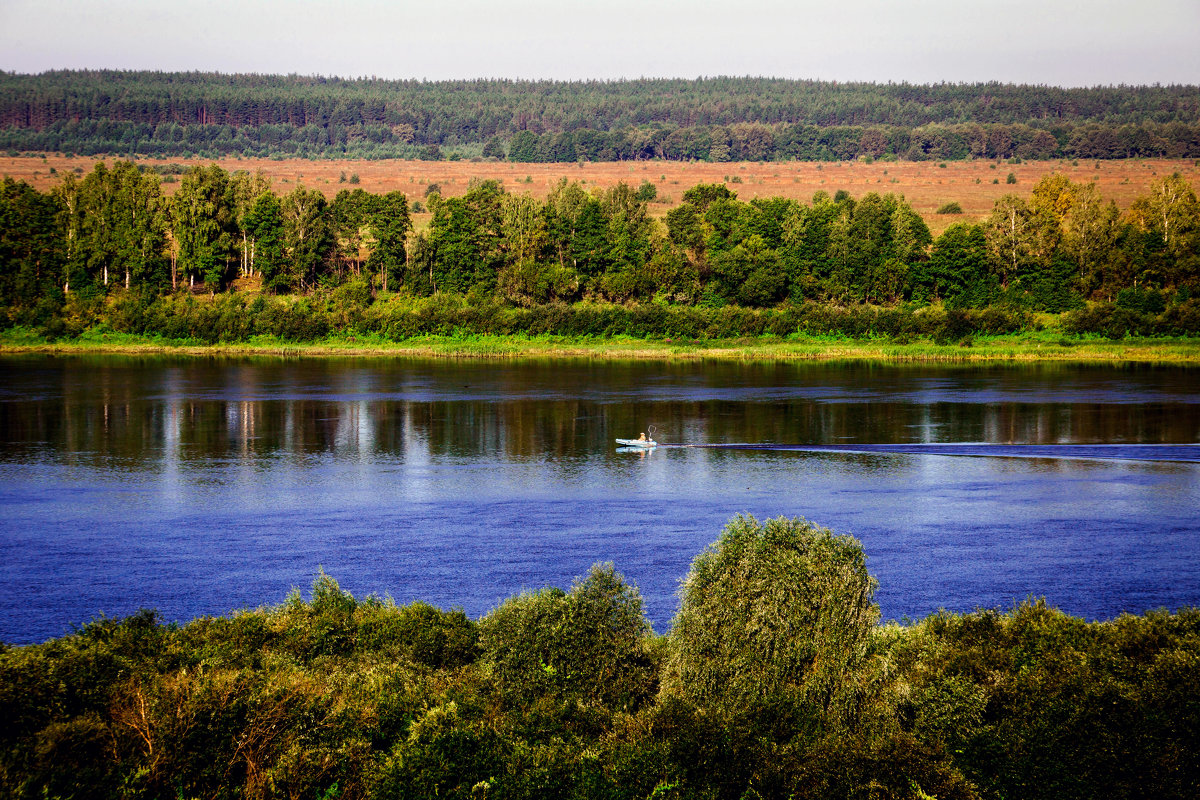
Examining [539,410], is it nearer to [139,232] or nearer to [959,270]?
[959,270]

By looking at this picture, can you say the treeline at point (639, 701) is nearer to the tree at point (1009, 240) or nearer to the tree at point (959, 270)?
the tree at point (959, 270)

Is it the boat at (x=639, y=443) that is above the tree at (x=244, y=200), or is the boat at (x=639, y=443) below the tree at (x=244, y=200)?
below

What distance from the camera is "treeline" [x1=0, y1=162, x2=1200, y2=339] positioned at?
94.1 meters

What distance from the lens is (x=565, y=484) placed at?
4475 cm

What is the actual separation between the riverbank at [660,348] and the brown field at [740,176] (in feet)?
90.6

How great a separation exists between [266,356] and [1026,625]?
80881mm

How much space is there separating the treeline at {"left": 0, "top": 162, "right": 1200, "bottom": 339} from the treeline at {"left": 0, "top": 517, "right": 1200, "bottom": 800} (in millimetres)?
74498

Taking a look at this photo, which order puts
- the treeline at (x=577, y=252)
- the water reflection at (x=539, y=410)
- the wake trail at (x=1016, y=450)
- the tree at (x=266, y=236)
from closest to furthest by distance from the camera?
the wake trail at (x=1016, y=450) → the water reflection at (x=539, y=410) → the treeline at (x=577, y=252) → the tree at (x=266, y=236)

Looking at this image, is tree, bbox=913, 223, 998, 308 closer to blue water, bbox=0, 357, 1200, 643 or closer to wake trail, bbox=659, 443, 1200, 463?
blue water, bbox=0, 357, 1200, 643

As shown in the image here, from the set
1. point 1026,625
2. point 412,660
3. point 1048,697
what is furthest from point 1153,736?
point 412,660

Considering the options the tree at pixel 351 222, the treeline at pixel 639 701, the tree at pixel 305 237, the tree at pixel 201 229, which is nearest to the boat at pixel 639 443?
the treeline at pixel 639 701

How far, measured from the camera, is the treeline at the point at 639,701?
14.5m

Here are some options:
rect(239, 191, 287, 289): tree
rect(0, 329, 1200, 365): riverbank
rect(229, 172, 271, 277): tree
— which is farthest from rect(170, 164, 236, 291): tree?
rect(0, 329, 1200, 365): riverbank

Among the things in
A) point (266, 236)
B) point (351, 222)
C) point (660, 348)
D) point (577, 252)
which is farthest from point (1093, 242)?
point (266, 236)
